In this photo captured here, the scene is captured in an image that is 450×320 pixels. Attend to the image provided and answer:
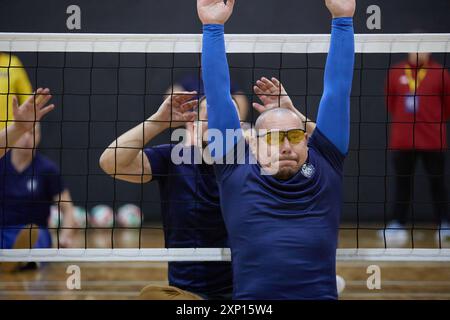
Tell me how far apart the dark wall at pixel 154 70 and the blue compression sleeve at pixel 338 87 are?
4260mm

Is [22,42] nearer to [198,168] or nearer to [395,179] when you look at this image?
[198,168]

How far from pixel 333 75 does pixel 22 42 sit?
149 cm

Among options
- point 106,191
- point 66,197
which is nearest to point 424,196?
point 106,191

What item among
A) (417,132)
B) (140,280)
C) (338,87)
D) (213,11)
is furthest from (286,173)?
(417,132)

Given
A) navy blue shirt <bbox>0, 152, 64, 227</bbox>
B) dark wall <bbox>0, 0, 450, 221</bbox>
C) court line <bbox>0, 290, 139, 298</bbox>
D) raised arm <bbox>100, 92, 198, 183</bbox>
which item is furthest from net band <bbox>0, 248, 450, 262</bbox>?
dark wall <bbox>0, 0, 450, 221</bbox>

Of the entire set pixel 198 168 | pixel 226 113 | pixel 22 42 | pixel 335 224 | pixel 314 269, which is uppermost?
pixel 22 42

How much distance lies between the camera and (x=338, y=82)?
2.77m

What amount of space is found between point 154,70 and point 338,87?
4.89 m

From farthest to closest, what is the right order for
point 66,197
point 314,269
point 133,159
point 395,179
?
point 395,179
point 66,197
point 133,159
point 314,269

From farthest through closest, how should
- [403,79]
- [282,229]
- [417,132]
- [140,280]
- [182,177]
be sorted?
[417,132]
[403,79]
[140,280]
[182,177]
[282,229]

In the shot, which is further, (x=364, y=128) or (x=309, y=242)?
(x=364, y=128)

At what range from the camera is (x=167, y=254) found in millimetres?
3074

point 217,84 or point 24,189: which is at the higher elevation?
point 217,84

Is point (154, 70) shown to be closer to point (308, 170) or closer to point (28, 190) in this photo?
point (28, 190)
